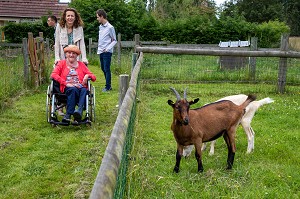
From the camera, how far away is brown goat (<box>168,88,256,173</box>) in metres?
4.47

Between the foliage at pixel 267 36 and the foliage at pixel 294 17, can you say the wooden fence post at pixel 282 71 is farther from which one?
the foliage at pixel 294 17

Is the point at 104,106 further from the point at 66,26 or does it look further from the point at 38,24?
the point at 38,24

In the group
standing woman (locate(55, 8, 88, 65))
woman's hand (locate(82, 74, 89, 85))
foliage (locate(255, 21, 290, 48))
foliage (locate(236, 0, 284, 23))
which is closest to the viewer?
woman's hand (locate(82, 74, 89, 85))

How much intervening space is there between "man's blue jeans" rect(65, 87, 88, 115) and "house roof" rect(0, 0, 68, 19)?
30.0m

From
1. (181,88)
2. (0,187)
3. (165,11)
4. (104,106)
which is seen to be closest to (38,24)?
(165,11)

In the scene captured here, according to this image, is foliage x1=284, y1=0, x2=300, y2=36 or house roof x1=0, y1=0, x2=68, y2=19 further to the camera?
foliage x1=284, y1=0, x2=300, y2=36

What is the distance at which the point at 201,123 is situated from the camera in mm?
4852

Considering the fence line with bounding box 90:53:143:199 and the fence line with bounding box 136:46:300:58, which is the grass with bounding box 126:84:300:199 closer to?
the fence line with bounding box 90:53:143:199

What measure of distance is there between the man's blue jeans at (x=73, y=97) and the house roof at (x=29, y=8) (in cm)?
2995

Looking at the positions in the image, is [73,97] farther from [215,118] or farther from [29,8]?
[29,8]

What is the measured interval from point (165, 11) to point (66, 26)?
31.6 m

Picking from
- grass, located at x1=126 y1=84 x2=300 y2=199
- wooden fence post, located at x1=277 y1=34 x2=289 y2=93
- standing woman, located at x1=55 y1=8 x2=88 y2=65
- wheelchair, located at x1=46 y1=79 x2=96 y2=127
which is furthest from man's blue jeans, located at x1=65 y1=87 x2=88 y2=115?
wooden fence post, located at x1=277 y1=34 x2=289 y2=93

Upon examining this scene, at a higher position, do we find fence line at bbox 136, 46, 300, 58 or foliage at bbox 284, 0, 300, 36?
foliage at bbox 284, 0, 300, 36

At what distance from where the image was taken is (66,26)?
777 centimetres
